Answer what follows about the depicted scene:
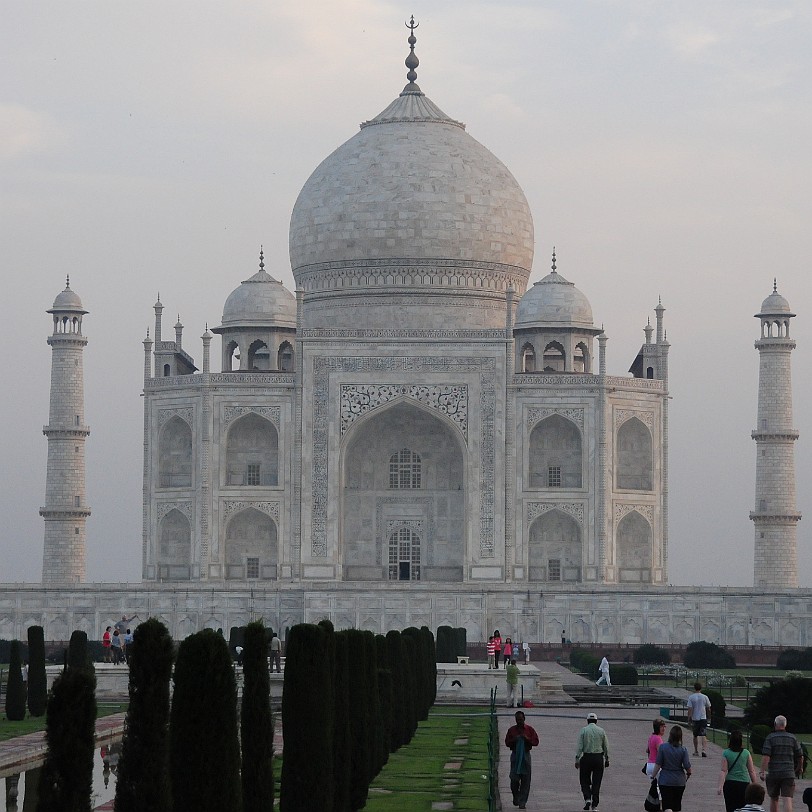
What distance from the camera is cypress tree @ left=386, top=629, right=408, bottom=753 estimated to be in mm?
17625

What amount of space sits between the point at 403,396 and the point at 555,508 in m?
3.83

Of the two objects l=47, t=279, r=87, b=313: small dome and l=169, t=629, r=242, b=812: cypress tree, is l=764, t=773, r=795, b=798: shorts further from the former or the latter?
l=47, t=279, r=87, b=313: small dome

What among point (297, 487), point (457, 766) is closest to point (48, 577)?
point (297, 487)

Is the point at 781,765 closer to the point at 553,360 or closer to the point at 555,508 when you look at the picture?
the point at 555,508

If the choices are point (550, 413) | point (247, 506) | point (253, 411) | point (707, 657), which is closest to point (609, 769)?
point (707, 657)

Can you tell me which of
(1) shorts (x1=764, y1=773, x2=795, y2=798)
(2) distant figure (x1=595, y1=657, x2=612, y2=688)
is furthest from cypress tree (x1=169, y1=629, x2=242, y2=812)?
(2) distant figure (x1=595, y1=657, x2=612, y2=688)

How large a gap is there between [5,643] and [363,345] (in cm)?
963

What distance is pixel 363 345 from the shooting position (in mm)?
37562

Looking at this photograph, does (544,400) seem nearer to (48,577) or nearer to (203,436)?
(203,436)

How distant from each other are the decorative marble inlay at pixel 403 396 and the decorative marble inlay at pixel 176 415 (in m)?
3.22

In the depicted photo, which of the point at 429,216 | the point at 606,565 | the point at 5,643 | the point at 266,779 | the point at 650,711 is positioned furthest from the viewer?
the point at 429,216

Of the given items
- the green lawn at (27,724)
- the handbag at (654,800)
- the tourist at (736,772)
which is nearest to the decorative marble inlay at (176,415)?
the green lawn at (27,724)

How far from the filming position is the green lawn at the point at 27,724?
19.2 meters

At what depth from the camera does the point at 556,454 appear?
1491 inches
